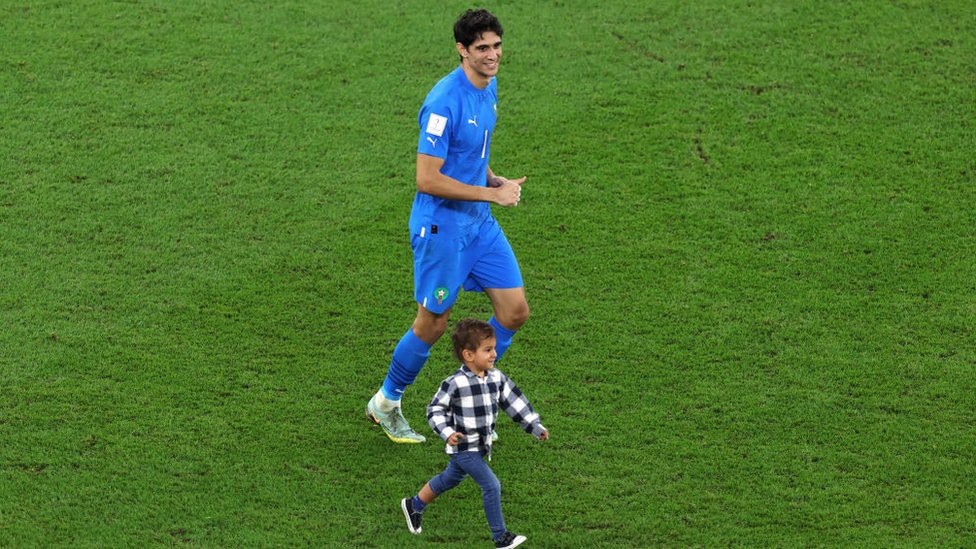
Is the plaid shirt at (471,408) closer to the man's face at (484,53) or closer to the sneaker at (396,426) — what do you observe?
the sneaker at (396,426)

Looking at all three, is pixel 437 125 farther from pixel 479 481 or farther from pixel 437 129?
pixel 479 481

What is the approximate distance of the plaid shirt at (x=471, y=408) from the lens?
5.95m

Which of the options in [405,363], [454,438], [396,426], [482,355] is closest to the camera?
[454,438]

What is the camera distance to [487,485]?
A: 600 centimetres

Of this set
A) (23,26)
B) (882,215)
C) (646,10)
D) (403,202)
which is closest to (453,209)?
(403,202)

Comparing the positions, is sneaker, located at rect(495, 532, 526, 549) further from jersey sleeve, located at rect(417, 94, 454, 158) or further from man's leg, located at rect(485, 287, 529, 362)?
jersey sleeve, located at rect(417, 94, 454, 158)

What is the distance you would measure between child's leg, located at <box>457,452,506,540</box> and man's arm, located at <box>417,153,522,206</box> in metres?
1.20

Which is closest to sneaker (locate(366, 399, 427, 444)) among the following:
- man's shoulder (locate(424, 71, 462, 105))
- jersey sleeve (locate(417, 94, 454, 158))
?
jersey sleeve (locate(417, 94, 454, 158))

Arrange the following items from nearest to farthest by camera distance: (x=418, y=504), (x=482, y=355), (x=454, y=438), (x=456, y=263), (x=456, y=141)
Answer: (x=454, y=438), (x=482, y=355), (x=418, y=504), (x=456, y=141), (x=456, y=263)

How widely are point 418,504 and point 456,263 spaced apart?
1.17 m

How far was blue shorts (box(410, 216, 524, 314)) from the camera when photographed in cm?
657

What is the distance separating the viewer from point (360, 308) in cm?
794

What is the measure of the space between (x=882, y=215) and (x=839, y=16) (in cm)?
257

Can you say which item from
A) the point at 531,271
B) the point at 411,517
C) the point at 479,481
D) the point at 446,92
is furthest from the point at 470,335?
the point at 531,271
